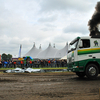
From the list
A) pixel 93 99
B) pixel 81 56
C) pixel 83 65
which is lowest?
pixel 93 99

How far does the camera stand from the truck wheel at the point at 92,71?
9.36 metres

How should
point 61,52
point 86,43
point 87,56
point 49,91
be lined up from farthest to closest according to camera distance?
point 61,52 < point 86,43 < point 87,56 < point 49,91

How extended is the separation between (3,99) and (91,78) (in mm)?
6141

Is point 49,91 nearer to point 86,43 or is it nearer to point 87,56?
point 87,56

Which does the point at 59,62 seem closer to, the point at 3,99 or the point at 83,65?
the point at 83,65

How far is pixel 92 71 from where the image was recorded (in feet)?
30.8

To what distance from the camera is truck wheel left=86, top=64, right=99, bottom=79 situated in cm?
936

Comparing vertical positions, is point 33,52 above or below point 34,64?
above

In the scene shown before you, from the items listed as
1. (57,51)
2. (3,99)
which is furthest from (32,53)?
(3,99)

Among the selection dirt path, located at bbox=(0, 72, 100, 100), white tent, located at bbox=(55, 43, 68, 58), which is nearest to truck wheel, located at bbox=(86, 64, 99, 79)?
dirt path, located at bbox=(0, 72, 100, 100)

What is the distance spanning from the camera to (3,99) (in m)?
4.82

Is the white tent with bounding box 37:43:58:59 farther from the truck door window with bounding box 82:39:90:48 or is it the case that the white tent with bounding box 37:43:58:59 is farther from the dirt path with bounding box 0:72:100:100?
the dirt path with bounding box 0:72:100:100

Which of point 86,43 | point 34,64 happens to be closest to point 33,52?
point 34,64

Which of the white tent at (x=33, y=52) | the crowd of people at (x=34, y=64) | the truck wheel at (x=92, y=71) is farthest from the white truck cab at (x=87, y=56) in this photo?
the white tent at (x=33, y=52)
